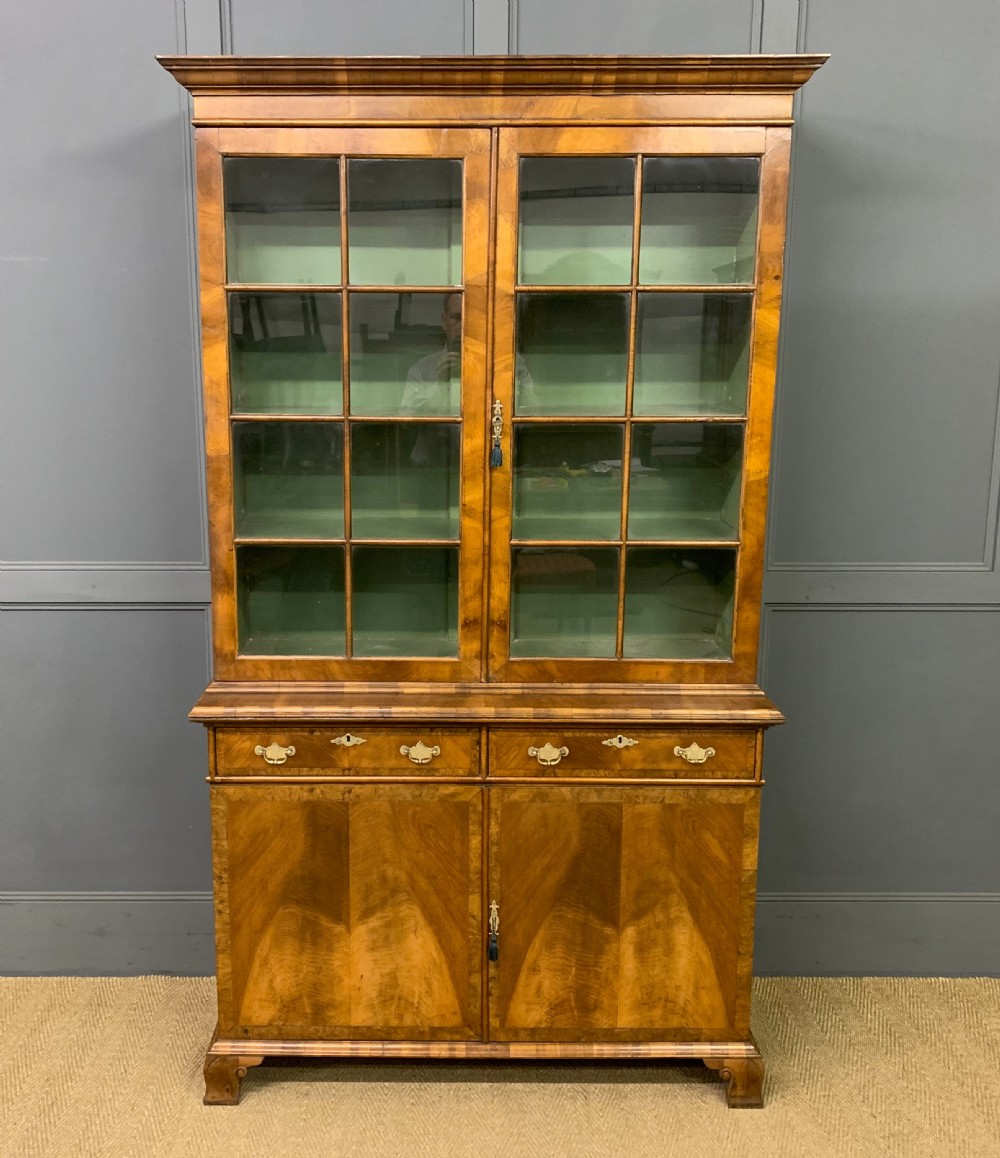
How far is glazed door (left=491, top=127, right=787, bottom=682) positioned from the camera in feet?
5.20

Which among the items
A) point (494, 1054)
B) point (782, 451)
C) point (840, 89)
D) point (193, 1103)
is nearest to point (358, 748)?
point (494, 1054)

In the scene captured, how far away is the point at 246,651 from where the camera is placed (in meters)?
1.72

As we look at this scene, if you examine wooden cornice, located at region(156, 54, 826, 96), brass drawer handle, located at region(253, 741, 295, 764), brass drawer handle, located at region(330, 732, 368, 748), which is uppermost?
wooden cornice, located at region(156, 54, 826, 96)

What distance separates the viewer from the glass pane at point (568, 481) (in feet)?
5.53

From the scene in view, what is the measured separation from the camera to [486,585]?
168 cm

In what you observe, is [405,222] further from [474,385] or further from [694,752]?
[694,752]

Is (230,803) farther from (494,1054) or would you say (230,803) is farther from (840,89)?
(840,89)

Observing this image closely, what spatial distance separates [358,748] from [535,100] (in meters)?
1.18

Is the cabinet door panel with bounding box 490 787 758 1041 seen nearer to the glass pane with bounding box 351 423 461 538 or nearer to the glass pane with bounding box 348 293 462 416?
the glass pane with bounding box 351 423 461 538

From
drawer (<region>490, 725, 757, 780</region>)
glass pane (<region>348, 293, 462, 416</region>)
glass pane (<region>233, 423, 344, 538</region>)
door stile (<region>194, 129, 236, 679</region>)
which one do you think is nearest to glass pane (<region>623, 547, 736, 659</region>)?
drawer (<region>490, 725, 757, 780</region>)

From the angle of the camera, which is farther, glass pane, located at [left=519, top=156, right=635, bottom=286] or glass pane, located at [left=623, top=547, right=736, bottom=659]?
glass pane, located at [left=623, top=547, right=736, bottom=659]

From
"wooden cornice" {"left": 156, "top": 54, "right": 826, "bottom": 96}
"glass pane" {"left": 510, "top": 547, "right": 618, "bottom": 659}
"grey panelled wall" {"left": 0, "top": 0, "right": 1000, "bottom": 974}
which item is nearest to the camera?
"wooden cornice" {"left": 156, "top": 54, "right": 826, "bottom": 96}

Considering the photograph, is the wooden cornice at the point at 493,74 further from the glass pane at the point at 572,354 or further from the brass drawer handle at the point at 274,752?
Answer: the brass drawer handle at the point at 274,752

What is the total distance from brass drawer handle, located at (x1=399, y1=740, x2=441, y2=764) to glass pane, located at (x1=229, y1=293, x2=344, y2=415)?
0.64 meters
